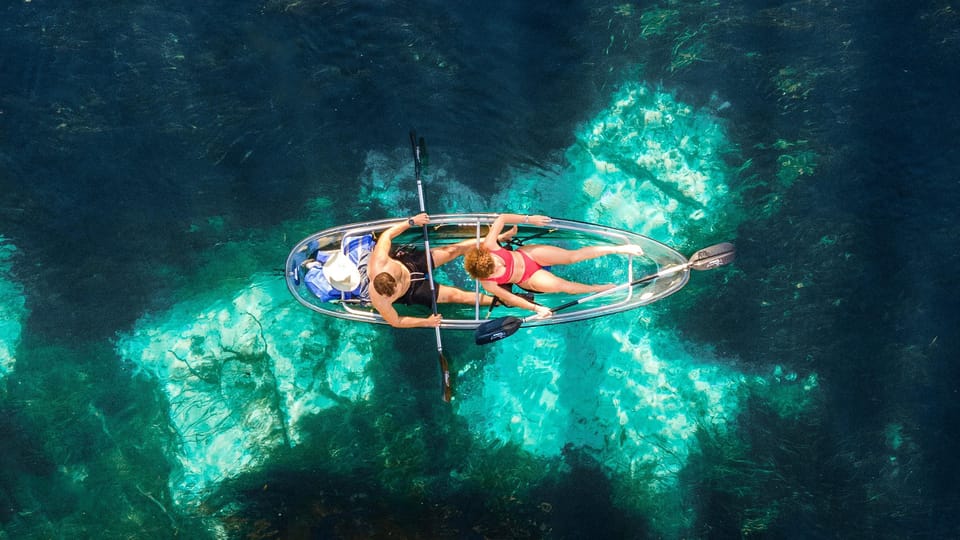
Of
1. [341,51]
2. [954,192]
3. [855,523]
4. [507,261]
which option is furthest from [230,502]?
[954,192]

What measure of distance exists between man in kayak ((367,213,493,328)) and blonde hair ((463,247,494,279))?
63cm

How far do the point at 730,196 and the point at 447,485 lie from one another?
178 inches

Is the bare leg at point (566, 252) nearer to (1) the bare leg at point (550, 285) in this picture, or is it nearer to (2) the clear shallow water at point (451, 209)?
(1) the bare leg at point (550, 285)

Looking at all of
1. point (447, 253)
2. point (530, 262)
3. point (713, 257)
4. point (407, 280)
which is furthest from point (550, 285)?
point (713, 257)

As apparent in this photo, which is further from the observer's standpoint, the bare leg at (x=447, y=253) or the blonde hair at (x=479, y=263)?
the bare leg at (x=447, y=253)

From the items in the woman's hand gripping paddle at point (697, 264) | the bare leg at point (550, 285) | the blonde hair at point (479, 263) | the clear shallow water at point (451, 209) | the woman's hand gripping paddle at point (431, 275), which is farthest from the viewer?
the clear shallow water at point (451, 209)

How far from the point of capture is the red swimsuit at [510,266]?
4461 mm

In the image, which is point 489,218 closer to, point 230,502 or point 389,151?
point 389,151

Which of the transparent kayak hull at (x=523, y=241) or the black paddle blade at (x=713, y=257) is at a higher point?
the black paddle blade at (x=713, y=257)

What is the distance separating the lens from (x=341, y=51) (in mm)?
5504

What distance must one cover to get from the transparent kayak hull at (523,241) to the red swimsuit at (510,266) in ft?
1.18

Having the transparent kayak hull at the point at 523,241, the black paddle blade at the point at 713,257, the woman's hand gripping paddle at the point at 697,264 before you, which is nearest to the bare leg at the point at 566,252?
the transparent kayak hull at the point at 523,241

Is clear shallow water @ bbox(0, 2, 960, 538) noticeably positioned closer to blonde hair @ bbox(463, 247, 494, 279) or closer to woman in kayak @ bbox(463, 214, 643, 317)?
woman in kayak @ bbox(463, 214, 643, 317)

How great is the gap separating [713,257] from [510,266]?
82.7 inches
